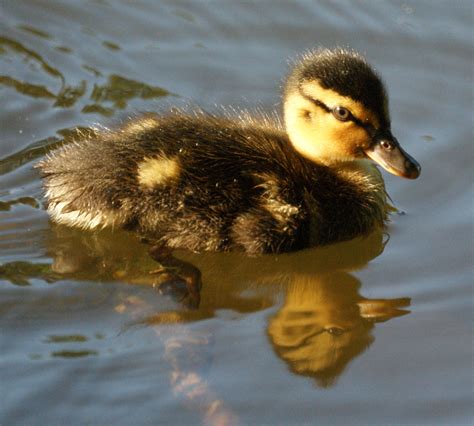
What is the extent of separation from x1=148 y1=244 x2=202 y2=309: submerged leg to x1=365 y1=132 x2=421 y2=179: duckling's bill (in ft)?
2.77

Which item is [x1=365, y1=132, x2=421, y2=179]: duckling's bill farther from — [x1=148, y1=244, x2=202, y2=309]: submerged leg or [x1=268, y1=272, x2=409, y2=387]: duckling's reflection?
[x1=148, y1=244, x2=202, y2=309]: submerged leg

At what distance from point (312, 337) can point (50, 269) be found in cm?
101

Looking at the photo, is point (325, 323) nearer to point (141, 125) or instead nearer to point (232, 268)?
point (232, 268)

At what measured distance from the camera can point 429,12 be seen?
566 cm

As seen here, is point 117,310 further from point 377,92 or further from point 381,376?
point 377,92

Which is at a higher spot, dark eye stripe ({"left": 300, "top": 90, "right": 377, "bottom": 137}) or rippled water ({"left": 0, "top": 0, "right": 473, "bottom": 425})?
dark eye stripe ({"left": 300, "top": 90, "right": 377, "bottom": 137})

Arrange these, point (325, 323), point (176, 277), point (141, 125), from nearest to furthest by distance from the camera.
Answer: point (325, 323) → point (176, 277) → point (141, 125)

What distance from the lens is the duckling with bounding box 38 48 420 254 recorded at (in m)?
3.94

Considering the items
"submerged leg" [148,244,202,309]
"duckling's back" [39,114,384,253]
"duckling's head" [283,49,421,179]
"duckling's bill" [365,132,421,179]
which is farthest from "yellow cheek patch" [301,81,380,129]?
"submerged leg" [148,244,202,309]

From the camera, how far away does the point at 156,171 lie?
3906mm

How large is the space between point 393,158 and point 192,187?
807 mm

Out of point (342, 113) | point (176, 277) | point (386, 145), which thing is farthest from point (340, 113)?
point (176, 277)

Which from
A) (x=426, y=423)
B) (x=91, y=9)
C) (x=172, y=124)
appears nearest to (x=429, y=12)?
(x=91, y=9)

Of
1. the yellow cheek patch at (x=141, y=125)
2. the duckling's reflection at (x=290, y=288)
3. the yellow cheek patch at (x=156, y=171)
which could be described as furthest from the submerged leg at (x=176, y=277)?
the yellow cheek patch at (x=141, y=125)
